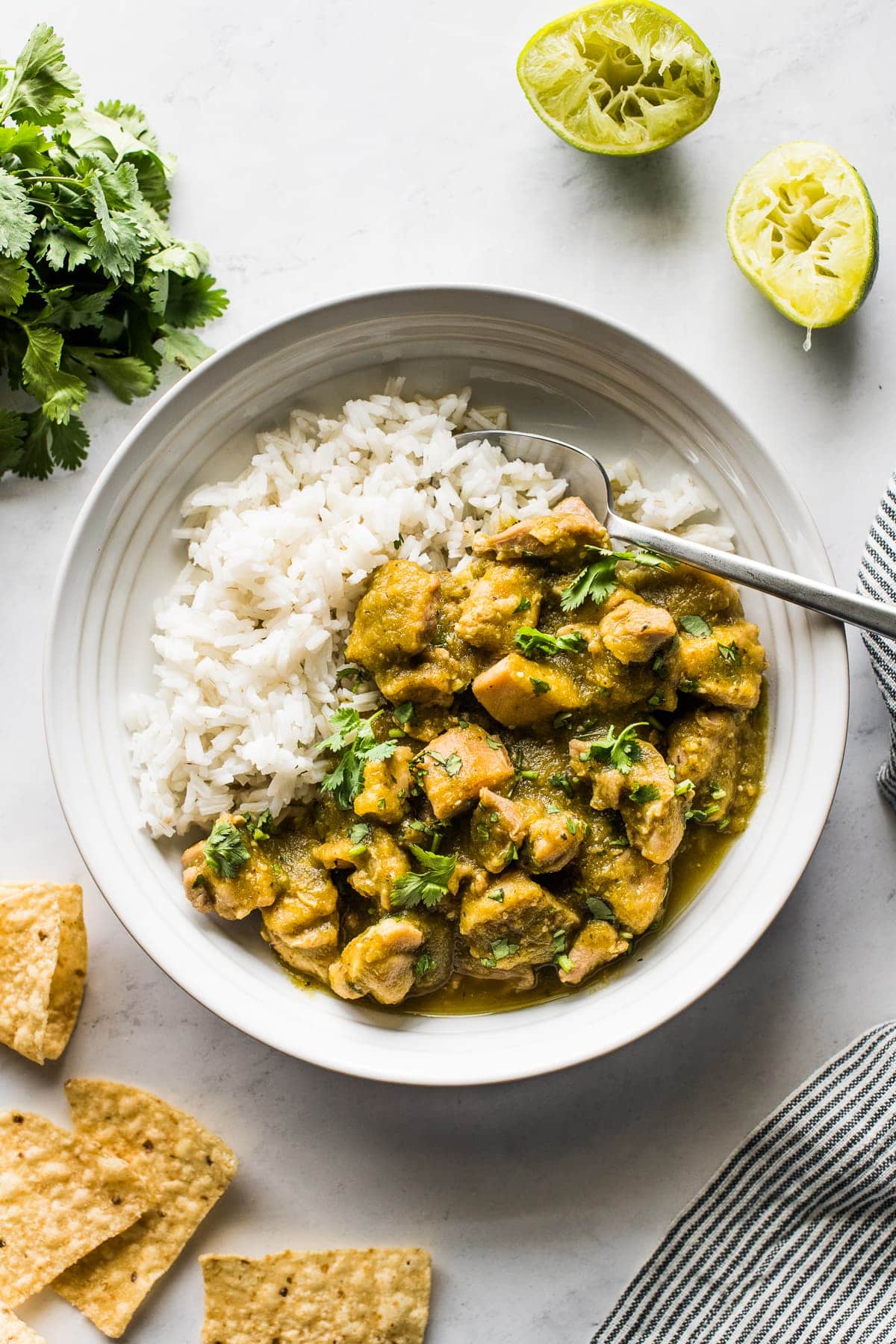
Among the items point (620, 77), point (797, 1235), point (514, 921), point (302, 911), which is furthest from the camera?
point (797, 1235)

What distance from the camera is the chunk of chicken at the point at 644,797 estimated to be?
8.94 ft

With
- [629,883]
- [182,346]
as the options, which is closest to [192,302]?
→ [182,346]

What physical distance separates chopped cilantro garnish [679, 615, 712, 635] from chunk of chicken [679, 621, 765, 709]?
0.01m

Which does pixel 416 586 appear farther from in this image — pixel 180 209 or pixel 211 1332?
pixel 211 1332

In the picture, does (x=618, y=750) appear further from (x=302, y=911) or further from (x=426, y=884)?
(x=302, y=911)

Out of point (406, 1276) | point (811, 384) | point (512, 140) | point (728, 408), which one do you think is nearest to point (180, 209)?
point (512, 140)

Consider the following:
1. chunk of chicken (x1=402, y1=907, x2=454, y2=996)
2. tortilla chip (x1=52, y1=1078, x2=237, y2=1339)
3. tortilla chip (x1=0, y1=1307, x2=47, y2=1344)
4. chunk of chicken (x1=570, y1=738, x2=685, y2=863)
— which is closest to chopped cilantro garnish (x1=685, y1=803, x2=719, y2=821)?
chunk of chicken (x1=570, y1=738, x2=685, y2=863)

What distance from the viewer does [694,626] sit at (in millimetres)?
2949

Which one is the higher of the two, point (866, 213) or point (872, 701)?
point (866, 213)

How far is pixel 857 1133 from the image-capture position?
3.31 meters

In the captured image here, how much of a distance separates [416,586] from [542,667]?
1.40ft

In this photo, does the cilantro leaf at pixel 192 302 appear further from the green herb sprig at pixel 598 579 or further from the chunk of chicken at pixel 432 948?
the chunk of chicken at pixel 432 948

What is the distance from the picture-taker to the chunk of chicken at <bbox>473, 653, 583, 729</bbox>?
9.12 ft

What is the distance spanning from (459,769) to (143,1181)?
1.87 meters
